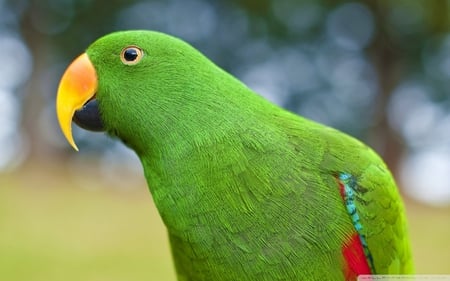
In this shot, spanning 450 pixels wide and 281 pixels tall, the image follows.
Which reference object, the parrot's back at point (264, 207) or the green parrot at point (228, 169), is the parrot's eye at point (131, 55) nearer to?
the green parrot at point (228, 169)

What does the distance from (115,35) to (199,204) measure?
43cm

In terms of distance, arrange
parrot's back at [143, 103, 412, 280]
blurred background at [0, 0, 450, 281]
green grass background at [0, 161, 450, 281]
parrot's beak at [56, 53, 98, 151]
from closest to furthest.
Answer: parrot's back at [143, 103, 412, 280], parrot's beak at [56, 53, 98, 151], green grass background at [0, 161, 450, 281], blurred background at [0, 0, 450, 281]

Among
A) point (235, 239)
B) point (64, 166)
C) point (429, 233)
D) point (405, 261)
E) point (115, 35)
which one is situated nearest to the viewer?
point (235, 239)

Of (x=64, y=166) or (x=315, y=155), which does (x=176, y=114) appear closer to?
(x=315, y=155)

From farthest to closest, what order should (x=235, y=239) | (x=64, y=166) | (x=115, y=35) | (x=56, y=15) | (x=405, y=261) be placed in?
(x=56, y=15) < (x=64, y=166) < (x=405, y=261) < (x=115, y=35) < (x=235, y=239)

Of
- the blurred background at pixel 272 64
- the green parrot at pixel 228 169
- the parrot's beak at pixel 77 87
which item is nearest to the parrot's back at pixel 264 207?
the green parrot at pixel 228 169

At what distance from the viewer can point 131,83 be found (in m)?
1.14

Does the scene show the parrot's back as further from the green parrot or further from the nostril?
the nostril

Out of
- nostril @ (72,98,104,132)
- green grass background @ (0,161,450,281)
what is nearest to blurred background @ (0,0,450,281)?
green grass background @ (0,161,450,281)

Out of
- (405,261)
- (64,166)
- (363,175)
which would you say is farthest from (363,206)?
(64,166)

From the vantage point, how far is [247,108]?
1141 millimetres

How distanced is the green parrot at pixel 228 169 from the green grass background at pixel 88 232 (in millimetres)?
2303

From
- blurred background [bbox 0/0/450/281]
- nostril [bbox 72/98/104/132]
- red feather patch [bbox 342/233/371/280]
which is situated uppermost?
blurred background [bbox 0/0/450/281]

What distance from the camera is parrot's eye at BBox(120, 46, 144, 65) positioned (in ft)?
3.76
